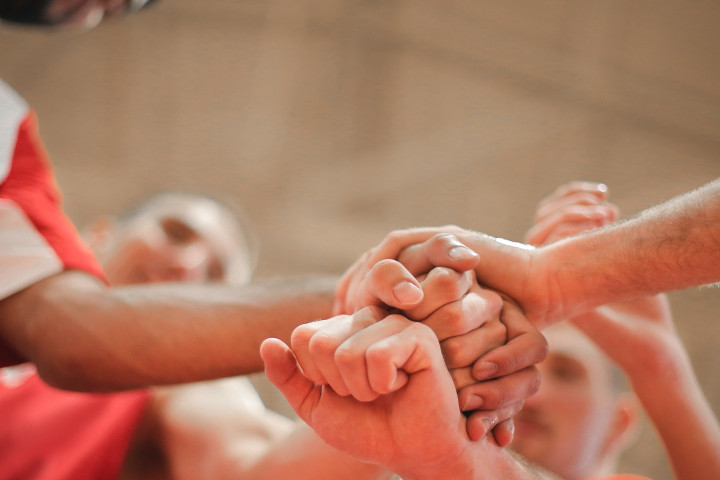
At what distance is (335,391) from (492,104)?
3196 millimetres

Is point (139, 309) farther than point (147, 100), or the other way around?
point (147, 100)

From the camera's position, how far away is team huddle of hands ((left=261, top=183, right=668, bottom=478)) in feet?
2.20

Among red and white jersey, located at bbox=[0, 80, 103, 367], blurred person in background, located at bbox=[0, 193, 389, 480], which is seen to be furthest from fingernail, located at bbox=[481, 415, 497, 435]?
red and white jersey, located at bbox=[0, 80, 103, 367]

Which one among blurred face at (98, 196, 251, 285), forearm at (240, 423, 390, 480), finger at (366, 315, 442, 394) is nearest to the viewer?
finger at (366, 315, 442, 394)

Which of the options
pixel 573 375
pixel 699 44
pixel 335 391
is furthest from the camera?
pixel 699 44

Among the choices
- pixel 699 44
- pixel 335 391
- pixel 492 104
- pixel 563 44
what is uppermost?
pixel 699 44

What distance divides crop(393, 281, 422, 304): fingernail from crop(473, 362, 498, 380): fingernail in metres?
0.15

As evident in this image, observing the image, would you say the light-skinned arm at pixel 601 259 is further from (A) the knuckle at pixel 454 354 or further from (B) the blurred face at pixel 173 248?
(B) the blurred face at pixel 173 248

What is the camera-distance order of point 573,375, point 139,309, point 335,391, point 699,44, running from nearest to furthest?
point 335,391 → point 139,309 → point 573,375 → point 699,44

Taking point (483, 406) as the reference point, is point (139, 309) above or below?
below

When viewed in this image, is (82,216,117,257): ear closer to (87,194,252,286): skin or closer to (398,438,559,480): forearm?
(87,194,252,286): skin

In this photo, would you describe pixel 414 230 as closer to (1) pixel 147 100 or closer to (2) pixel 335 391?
(2) pixel 335 391

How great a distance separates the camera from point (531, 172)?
3611 millimetres

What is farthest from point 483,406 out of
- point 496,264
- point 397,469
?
point 496,264
